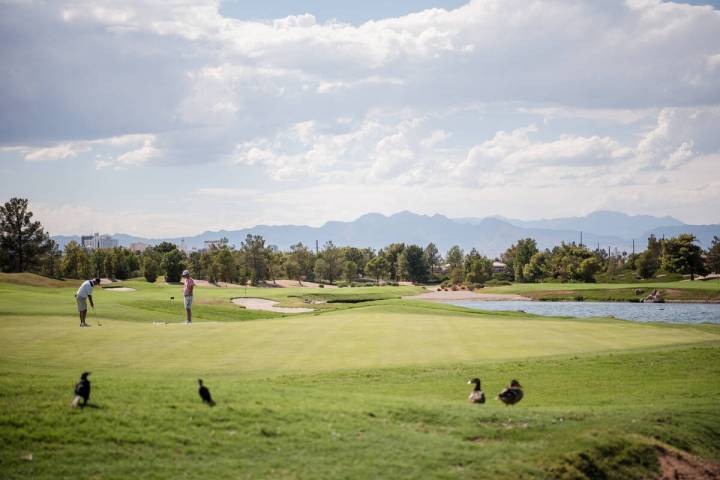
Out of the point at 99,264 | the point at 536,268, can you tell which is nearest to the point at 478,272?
the point at 536,268

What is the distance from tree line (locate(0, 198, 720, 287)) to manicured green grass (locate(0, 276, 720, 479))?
92.8 metres

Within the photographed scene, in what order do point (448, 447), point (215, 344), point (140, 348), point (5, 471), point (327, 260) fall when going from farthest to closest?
1. point (327, 260)
2. point (215, 344)
3. point (140, 348)
4. point (448, 447)
5. point (5, 471)

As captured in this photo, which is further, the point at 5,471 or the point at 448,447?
the point at 448,447

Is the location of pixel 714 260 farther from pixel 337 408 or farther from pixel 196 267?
pixel 337 408

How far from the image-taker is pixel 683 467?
14023 mm

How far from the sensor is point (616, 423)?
14.9 meters

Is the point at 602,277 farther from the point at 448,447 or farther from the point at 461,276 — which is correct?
the point at 448,447

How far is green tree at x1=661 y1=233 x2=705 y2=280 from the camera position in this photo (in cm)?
13038

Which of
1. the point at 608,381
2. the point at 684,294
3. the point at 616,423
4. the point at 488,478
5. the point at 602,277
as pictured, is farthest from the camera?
the point at 602,277

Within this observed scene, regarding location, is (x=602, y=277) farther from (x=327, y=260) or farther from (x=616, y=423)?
(x=616, y=423)

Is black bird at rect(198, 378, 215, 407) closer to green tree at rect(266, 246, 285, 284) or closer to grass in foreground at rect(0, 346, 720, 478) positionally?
grass in foreground at rect(0, 346, 720, 478)

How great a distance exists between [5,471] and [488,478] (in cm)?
855

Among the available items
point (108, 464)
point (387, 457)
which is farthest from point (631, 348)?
point (108, 464)

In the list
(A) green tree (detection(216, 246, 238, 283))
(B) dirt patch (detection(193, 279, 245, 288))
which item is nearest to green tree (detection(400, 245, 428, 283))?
(B) dirt patch (detection(193, 279, 245, 288))
